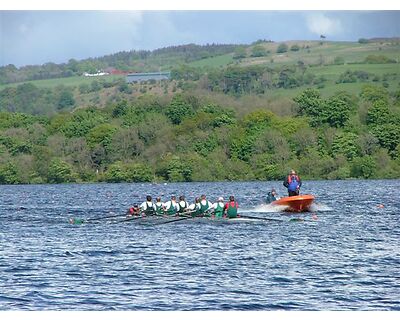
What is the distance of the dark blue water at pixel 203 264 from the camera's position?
28219 millimetres

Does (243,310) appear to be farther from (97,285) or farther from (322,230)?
(322,230)

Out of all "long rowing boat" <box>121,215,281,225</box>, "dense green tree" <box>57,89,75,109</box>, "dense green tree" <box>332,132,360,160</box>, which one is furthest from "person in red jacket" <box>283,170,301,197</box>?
"dense green tree" <box>57,89,75,109</box>

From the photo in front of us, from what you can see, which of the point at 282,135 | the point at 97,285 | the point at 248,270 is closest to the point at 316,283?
the point at 248,270

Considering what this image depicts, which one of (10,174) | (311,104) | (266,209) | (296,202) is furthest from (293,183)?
(10,174)

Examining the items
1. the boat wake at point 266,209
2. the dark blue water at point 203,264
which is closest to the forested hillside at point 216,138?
the boat wake at point 266,209

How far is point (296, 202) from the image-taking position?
55.2m

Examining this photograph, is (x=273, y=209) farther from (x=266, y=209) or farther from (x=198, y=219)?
(x=198, y=219)

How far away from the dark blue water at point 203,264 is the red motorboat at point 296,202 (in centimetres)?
88

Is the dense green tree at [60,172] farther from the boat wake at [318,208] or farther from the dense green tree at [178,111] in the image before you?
the boat wake at [318,208]

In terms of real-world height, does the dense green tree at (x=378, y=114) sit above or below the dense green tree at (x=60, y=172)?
above

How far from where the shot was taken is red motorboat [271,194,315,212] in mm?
54969

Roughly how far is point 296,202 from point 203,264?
20899 mm

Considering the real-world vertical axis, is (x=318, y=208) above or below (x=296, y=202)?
below


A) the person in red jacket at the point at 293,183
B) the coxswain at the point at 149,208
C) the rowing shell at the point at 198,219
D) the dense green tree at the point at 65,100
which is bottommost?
the rowing shell at the point at 198,219
